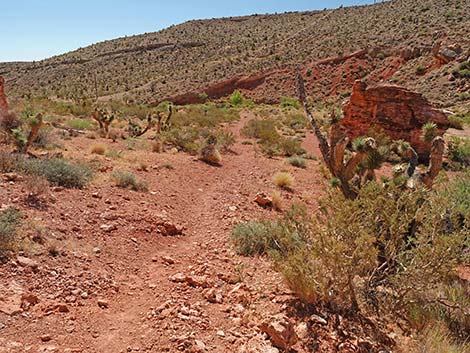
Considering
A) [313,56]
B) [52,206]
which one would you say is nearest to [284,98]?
[313,56]

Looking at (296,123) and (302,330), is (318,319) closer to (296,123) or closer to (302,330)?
(302,330)

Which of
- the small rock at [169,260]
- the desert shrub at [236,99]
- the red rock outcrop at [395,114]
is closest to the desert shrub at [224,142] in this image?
the red rock outcrop at [395,114]

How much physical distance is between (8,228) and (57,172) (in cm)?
316

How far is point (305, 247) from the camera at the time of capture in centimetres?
493

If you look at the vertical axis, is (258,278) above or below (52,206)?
below

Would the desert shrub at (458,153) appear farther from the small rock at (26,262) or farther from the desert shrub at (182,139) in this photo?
the small rock at (26,262)

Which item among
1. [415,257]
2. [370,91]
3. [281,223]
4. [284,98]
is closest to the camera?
[415,257]

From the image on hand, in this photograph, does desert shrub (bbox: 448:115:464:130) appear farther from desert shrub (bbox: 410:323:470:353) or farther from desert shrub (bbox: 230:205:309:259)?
desert shrub (bbox: 410:323:470:353)

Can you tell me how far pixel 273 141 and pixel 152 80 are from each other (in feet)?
129

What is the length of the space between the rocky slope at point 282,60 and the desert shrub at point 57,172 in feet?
98.1

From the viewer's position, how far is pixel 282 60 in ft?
170

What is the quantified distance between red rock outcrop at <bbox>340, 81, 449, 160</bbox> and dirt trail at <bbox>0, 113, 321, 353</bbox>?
10645 millimetres

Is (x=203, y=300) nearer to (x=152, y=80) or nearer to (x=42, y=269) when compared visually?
(x=42, y=269)

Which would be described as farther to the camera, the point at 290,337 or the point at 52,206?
the point at 52,206
